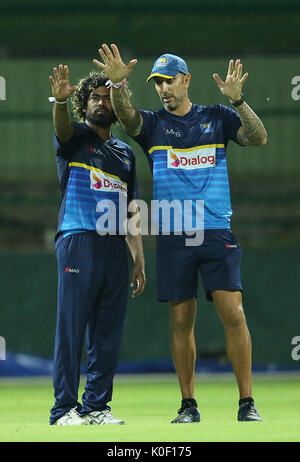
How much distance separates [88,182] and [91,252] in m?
0.48

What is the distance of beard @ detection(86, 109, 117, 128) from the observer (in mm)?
6582

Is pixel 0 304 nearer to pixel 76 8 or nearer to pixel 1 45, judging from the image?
pixel 76 8

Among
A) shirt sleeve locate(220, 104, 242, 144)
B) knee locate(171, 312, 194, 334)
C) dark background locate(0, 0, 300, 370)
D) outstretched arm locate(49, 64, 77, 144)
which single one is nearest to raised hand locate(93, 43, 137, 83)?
outstretched arm locate(49, 64, 77, 144)

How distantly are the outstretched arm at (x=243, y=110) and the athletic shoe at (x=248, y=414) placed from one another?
67.9 inches

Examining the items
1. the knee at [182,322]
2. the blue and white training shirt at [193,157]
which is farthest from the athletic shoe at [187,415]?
the blue and white training shirt at [193,157]

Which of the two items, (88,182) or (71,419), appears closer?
(71,419)

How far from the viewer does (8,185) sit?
15.6m

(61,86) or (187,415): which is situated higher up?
(61,86)

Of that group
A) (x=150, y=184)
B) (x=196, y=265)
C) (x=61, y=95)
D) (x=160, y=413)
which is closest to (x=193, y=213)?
(x=196, y=265)

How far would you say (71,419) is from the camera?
601 cm

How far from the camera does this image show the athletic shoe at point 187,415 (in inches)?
243

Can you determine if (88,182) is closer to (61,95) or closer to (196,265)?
(61,95)

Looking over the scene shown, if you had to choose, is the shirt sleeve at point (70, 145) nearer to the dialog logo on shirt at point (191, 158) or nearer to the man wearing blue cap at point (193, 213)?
the man wearing blue cap at point (193, 213)

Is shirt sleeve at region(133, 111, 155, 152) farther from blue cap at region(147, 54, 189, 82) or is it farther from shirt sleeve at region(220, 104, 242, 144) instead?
shirt sleeve at region(220, 104, 242, 144)
